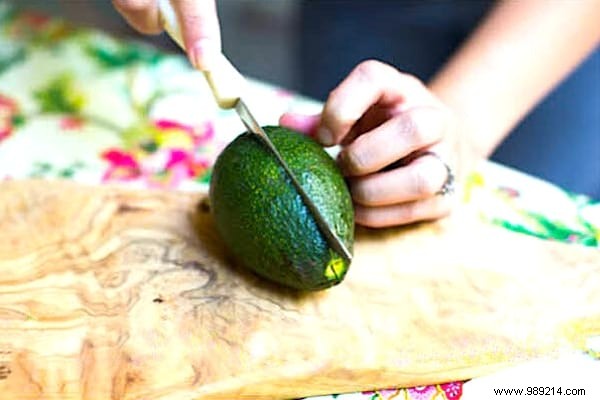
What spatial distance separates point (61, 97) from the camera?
3.82 feet

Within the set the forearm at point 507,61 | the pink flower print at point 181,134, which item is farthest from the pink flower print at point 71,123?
the forearm at point 507,61

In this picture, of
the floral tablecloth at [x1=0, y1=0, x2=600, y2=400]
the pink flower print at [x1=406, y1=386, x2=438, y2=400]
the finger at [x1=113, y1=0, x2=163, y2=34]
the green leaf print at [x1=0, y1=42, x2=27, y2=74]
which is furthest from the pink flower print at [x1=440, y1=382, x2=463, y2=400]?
the green leaf print at [x1=0, y1=42, x2=27, y2=74]

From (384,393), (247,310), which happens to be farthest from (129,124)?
(384,393)

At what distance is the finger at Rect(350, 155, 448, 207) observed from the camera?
2.70ft

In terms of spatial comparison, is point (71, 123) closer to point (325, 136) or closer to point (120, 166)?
point (120, 166)

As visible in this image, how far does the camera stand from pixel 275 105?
3.73ft

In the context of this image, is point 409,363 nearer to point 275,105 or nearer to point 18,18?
point 275,105

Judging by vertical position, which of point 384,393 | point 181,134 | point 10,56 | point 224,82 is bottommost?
point 10,56

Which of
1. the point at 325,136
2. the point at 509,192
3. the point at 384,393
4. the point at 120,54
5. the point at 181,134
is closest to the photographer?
the point at 384,393

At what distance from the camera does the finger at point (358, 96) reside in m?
0.81

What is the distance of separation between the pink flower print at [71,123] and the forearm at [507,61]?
0.47 m

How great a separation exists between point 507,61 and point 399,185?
0.26 meters

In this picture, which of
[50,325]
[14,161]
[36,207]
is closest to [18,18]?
[14,161]

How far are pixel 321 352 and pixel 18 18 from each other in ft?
2.92
